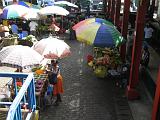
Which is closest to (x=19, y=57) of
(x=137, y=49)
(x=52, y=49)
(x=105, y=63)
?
(x=52, y=49)

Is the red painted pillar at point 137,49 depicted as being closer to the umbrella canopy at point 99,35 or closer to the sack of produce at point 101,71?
the umbrella canopy at point 99,35

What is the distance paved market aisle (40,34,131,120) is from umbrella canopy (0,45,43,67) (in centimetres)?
203

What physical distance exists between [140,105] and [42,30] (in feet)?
42.1

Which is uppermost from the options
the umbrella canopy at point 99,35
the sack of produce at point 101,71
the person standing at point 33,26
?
the umbrella canopy at point 99,35

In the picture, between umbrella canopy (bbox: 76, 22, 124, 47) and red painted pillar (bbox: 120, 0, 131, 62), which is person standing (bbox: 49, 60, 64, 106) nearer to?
umbrella canopy (bbox: 76, 22, 124, 47)

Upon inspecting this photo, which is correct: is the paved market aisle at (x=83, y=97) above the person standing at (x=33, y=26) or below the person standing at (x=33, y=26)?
below

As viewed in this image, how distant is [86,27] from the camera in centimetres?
1416

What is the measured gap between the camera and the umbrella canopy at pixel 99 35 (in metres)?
13.3

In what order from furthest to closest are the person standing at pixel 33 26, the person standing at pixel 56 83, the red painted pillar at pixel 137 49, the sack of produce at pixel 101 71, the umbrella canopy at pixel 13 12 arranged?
the person standing at pixel 33 26 → the umbrella canopy at pixel 13 12 → the sack of produce at pixel 101 71 → the person standing at pixel 56 83 → the red painted pillar at pixel 137 49

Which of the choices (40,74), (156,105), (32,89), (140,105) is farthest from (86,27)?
(32,89)

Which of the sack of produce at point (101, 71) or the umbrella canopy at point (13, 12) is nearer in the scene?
the sack of produce at point (101, 71)

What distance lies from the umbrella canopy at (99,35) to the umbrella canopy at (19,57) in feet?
10.4

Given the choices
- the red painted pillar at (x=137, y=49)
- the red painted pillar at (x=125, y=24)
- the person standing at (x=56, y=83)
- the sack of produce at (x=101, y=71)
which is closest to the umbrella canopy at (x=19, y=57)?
the person standing at (x=56, y=83)

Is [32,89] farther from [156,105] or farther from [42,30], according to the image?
[42,30]
